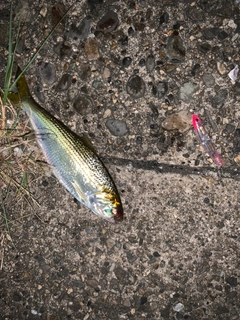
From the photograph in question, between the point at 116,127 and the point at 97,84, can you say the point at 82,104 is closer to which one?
the point at 97,84

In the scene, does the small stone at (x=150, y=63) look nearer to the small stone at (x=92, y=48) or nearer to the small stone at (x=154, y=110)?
the small stone at (x=154, y=110)

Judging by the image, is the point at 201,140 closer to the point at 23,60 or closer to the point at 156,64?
the point at 156,64

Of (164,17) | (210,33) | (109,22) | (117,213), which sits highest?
(109,22)

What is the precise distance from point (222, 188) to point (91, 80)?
1231mm

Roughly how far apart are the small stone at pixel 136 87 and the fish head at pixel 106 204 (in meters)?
0.73

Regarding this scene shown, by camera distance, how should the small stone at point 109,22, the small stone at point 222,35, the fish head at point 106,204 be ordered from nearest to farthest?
the fish head at point 106,204 → the small stone at point 222,35 → the small stone at point 109,22

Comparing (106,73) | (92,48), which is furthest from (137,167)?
(92,48)

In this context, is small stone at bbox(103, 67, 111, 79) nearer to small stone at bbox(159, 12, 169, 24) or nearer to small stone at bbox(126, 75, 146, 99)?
small stone at bbox(126, 75, 146, 99)

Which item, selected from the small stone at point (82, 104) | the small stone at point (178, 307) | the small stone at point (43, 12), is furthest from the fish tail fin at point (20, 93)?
the small stone at point (178, 307)

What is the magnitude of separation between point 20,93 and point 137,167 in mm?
996

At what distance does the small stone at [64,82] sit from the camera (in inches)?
124

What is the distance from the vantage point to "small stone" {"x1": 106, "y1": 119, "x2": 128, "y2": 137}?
310 cm

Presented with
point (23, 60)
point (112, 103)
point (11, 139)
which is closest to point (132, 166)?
point (112, 103)

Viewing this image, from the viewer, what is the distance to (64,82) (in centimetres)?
316
